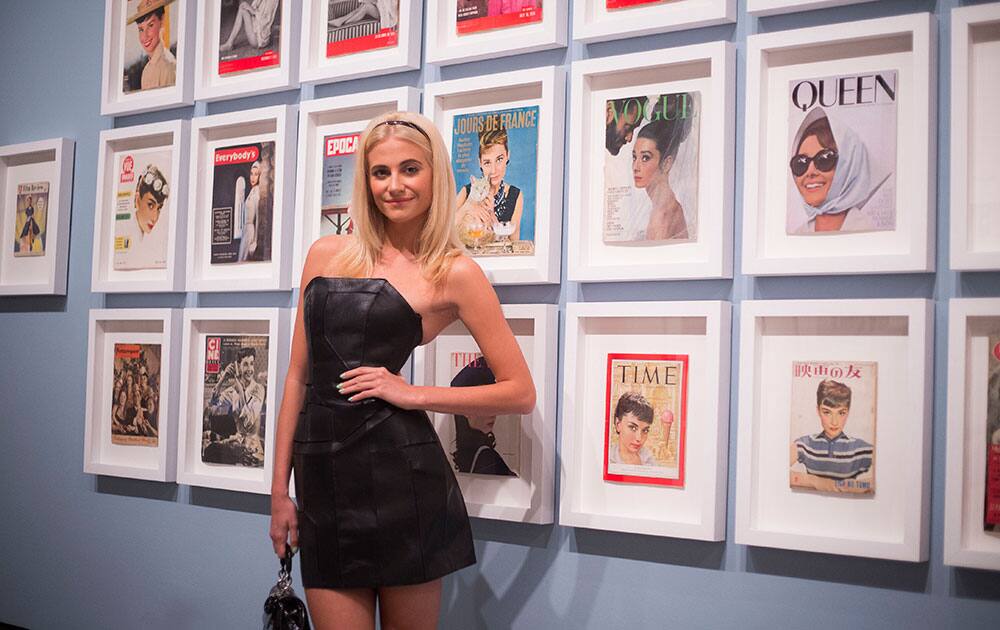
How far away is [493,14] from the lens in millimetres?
2656

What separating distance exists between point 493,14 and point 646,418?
1105 millimetres

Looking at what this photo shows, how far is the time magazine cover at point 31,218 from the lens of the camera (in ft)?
11.5

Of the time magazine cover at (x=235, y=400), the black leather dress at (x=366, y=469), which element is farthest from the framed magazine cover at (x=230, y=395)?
the black leather dress at (x=366, y=469)

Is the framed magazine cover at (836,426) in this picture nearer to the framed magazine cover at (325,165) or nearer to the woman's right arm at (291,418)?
the woman's right arm at (291,418)

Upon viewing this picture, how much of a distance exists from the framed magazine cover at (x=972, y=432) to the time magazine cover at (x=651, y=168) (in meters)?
0.60

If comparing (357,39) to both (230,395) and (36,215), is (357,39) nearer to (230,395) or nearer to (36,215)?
(230,395)

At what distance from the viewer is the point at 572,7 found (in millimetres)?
2557

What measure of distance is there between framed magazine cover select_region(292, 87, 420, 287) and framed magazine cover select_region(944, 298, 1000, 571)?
5.19ft

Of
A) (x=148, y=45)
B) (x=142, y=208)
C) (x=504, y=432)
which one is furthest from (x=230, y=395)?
(x=148, y=45)

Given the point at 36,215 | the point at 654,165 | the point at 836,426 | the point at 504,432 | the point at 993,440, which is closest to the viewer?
the point at 993,440

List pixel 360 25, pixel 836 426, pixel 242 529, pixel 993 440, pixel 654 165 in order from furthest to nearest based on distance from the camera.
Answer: pixel 242 529 → pixel 360 25 → pixel 654 165 → pixel 836 426 → pixel 993 440

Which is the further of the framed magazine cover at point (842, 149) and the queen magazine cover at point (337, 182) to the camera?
the queen magazine cover at point (337, 182)

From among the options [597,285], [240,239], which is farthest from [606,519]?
[240,239]

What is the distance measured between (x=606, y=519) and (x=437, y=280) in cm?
67
